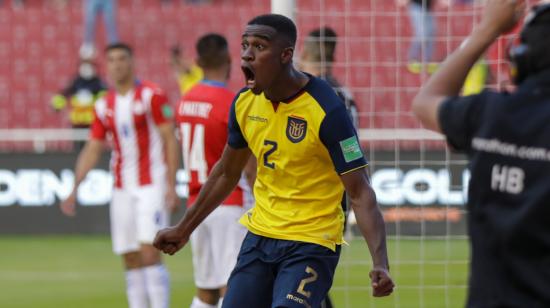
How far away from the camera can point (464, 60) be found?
384cm

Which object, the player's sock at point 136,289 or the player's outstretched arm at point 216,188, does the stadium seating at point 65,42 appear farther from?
the player's outstretched arm at point 216,188

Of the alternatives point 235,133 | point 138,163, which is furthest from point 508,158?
point 138,163

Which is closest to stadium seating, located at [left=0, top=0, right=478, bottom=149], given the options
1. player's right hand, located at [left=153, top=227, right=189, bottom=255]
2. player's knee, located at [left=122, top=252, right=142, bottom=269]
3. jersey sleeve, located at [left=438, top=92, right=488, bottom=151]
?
player's knee, located at [left=122, top=252, right=142, bottom=269]

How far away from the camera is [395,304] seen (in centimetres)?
1092

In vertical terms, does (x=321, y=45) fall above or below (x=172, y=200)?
above

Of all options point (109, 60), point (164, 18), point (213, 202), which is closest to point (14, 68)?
point (164, 18)

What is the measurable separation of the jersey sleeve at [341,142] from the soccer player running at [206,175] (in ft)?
8.82

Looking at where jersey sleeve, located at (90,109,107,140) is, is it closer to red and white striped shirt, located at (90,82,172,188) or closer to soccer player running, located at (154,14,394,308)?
red and white striped shirt, located at (90,82,172,188)

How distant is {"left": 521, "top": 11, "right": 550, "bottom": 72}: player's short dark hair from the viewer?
3571 mm

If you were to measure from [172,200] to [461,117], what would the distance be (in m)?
6.27

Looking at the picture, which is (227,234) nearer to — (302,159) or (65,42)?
(302,159)

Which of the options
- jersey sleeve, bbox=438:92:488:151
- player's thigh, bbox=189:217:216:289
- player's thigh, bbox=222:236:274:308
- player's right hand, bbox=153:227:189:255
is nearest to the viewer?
jersey sleeve, bbox=438:92:488:151

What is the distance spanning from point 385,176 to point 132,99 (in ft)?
19.8

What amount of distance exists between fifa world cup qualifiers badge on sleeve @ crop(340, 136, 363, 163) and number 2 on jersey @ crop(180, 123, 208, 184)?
2852 mm
